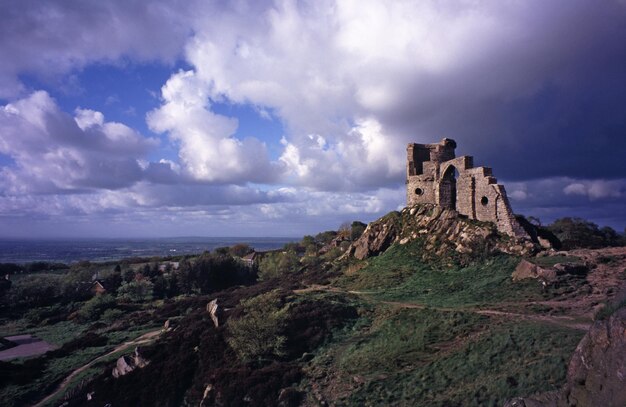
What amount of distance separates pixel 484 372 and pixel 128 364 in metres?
22.1

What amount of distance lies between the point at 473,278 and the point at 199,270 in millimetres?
52897

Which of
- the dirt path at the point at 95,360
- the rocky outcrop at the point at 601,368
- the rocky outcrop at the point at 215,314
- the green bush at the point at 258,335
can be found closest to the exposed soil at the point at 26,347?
the dirt path at the point at 95,360

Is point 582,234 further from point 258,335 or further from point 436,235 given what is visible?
point 258,335

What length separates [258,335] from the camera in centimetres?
2336

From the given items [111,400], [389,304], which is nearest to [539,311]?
[389,304]

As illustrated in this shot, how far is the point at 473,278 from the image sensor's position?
2698 cm

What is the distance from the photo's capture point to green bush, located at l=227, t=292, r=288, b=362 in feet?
73.7

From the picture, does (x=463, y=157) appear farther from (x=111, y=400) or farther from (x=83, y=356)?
(x=83, y=356)

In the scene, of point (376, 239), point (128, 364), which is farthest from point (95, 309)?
point (376, 239)

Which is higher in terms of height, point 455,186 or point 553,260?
point 455,186

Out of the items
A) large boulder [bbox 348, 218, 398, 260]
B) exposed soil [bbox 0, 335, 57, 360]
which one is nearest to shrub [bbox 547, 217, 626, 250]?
large boulder [bbox 348, 218, 398, 260]

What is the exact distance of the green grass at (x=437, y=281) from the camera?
23.0 metres

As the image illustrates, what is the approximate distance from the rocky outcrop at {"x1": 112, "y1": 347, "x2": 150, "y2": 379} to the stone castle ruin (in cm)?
2864

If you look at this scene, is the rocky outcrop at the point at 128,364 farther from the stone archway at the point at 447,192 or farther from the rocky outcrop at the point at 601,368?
the stone archway at the point at 447,192
